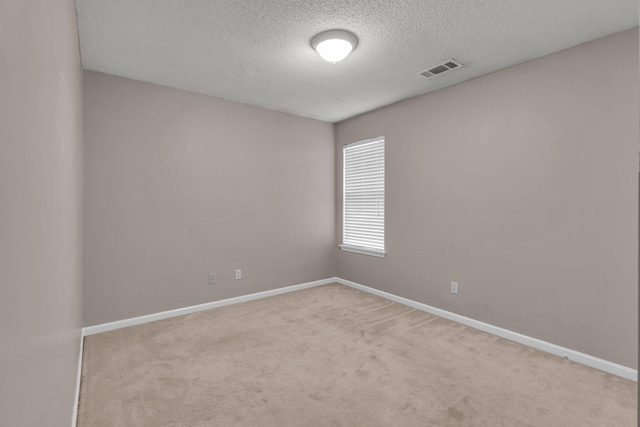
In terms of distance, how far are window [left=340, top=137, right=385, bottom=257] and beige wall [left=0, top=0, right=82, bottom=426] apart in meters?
3.69

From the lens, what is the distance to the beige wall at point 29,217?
57 centimetres

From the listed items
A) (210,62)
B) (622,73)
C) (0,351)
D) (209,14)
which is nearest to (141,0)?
(209,14)

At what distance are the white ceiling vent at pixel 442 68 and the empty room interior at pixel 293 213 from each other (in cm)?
5

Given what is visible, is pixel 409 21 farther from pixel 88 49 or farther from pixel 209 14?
pixel 88 49

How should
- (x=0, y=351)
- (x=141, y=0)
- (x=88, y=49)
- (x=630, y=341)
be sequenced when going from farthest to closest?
(x=88, y=49) < (x=630, y=341) < (x=141, y=0) < (x=0, y=351)

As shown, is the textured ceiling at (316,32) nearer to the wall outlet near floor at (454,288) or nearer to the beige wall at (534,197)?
the beige wall at (534,197)

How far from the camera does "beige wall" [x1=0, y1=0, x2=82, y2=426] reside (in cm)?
57

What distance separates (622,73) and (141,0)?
11.4ft

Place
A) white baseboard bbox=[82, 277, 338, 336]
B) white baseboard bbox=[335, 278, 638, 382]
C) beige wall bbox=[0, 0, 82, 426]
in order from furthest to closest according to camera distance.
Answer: white baseboard bbox=[82, 277, 338, 336] < white baseboard bbox=[335, 278, 638, 382] < beige wall bbox=[0, 0, 82, 426]

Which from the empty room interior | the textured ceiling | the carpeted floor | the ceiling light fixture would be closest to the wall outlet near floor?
the empty room interior

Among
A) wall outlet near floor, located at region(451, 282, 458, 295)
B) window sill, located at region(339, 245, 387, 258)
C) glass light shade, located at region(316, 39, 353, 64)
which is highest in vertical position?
glass light shade, located at region(316, 39, 353, 64)

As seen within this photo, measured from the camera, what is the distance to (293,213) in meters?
4.63

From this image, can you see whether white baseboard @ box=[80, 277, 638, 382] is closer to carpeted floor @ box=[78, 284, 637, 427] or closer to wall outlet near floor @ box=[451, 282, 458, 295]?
carpeted floor @ box=[78, 284, 637, 427]

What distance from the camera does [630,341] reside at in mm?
2385
